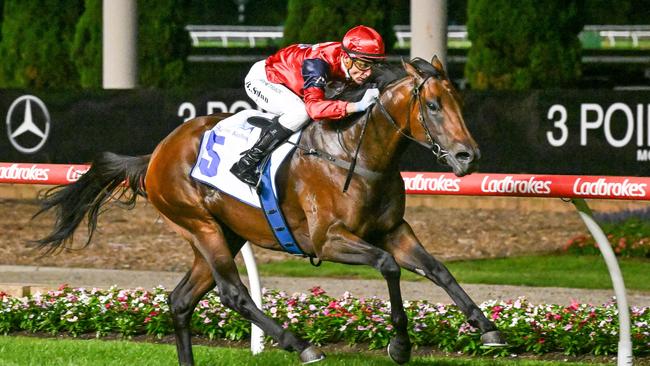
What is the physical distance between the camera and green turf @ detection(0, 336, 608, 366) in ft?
23.5

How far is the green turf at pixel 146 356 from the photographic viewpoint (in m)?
7.17

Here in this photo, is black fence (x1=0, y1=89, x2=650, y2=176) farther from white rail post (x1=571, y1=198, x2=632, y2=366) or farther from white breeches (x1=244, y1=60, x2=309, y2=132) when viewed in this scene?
white breeches (x1=244, y1=60, x2=309, y2=132)

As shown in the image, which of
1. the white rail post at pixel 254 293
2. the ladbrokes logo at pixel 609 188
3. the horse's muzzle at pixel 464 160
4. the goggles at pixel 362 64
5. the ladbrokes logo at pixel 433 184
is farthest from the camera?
the ladbrokes logo at pixel 433 184

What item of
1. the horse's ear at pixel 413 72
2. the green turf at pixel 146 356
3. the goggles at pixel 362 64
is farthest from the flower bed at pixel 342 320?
the horse's ear at pixel 413 72

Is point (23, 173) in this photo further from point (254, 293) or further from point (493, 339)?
point (493, 339)

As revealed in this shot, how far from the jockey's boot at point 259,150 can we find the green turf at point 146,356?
973mm

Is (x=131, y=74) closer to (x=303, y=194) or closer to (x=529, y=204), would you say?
(x=529, y=204)

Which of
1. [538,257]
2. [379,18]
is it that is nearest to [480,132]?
[538,257]

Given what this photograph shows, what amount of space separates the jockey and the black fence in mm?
2757

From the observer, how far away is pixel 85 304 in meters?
8.77

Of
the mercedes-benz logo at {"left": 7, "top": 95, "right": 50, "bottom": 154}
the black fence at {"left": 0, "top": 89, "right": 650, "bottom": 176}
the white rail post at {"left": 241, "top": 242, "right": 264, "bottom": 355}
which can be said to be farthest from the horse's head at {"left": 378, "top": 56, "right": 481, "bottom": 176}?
the mercedes-benz logo at {"left": 7, "top": 95, "right": 50, "bottom": 154}

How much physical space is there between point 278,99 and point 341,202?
790 mm

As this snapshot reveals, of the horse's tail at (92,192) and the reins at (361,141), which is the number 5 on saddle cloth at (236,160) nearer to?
the reins at (361,141)

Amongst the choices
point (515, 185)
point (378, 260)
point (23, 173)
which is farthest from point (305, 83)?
point (23, 173)
